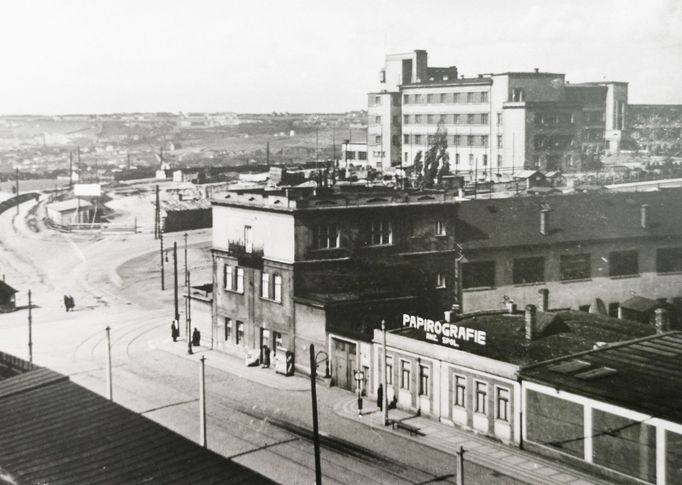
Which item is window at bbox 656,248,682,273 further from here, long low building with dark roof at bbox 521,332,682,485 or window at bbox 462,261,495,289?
long low building with dark roof at bbox 521,332,682,485

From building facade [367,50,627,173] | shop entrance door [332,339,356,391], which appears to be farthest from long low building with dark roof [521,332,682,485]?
building facade [367,50,627,173]

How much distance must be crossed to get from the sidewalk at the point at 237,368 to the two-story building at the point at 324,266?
96 centimetres

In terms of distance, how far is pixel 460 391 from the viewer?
3875 centimetres

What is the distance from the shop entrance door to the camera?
4538cm

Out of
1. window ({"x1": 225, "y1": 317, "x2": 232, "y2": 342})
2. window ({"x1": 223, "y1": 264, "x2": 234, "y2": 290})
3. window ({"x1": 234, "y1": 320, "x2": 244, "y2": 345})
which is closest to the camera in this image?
window ({"x1": 234, "y1": 320, "x2": 244, "y2": 345})

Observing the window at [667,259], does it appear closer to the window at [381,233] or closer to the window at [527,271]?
the window at [527,271]

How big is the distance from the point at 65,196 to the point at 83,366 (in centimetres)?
9276

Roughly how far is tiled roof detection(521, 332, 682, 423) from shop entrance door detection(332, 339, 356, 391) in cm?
1248

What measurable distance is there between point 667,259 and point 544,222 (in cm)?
891

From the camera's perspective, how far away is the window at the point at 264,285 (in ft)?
173

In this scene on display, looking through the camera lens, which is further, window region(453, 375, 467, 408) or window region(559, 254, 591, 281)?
window region(559, 254, 591, 281)

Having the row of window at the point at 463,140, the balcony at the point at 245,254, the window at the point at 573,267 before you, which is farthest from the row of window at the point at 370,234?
the row of window at the point at 463,140

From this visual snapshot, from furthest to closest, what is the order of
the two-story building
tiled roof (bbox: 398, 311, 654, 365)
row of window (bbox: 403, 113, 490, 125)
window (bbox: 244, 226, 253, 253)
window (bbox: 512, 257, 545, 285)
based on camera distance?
row of window (bbox: 403, 113, 490, 125) → window (bbox: 512, 257, 545, 285) → window (bbox: 244, 226, 253, 253) → the two-story building → tiled roof (bbox: 398, 311, 654, 365)

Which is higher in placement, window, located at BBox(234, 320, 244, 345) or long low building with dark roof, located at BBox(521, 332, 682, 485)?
long low building with dark roof, located at BBox(521, 332, 682, 485)
